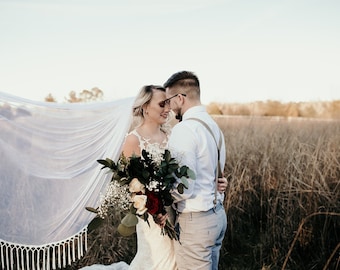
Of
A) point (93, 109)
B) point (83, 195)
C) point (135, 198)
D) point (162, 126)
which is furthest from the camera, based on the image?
point (162, 126)

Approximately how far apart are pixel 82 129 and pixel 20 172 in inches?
22.9

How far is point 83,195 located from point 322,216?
2992mm

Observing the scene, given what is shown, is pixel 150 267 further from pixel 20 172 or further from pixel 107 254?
pixel 107 254

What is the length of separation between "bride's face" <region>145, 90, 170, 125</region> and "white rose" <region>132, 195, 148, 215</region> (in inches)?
48.1

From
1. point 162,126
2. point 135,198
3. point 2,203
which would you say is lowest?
point 2,203

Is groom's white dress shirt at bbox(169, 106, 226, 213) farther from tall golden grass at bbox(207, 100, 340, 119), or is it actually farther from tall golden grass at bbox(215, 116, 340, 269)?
tall golden grass at bbox(207, 100, 340, 119)

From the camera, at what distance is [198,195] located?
2441 millimetres

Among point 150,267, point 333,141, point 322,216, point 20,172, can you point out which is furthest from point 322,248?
point 20,172

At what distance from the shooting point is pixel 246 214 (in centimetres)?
532

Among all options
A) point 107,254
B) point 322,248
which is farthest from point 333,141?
point 107,254

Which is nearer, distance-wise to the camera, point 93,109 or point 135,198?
point 135,198

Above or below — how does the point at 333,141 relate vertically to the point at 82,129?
below

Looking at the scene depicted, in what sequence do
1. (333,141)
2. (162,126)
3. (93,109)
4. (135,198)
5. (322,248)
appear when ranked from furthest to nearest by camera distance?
1. (333,141)
2. (322,248)
3. (162,126)
4. (93,109)
5. (135,198)

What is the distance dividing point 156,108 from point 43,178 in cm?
109
